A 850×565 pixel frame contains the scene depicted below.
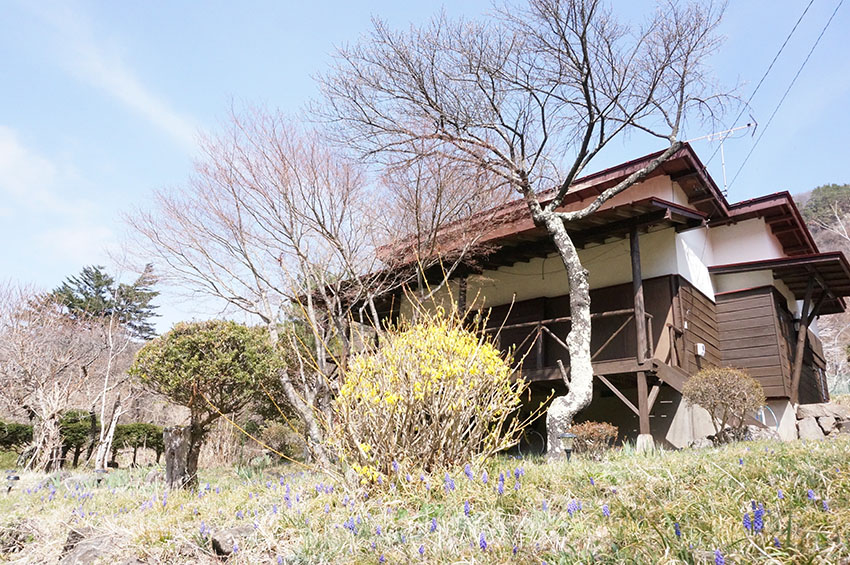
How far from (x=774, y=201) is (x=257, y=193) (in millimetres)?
10602

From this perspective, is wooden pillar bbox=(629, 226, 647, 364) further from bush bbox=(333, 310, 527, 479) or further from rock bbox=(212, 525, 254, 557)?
rock bbox=(212, 525, 254, 557)

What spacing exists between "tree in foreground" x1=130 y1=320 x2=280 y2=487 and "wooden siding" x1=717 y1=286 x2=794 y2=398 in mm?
9299

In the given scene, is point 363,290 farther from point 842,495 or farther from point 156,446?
point 156,446

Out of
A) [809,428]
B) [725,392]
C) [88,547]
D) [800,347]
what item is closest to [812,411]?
[809,428]

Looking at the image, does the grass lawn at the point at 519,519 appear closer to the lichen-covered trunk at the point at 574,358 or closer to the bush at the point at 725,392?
the lichen-covered trunk at the point at 574,358

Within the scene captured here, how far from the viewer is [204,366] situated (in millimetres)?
8781

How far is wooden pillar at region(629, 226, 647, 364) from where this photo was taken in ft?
29.5

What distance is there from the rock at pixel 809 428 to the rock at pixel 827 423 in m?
0.10

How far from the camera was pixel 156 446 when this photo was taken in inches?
647

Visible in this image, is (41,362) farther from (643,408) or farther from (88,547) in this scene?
(643,408)

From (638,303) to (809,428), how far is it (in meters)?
4.82

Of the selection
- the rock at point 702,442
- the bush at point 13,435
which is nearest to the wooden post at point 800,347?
the rock at point 702,442

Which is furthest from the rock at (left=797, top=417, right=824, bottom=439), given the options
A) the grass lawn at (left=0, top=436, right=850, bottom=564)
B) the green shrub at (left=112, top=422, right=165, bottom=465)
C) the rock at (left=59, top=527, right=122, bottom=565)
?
the green shrub at (left=112, top=422, right=165, bottom=465)

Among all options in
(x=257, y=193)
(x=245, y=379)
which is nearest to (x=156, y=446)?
(x=245, y=379)
